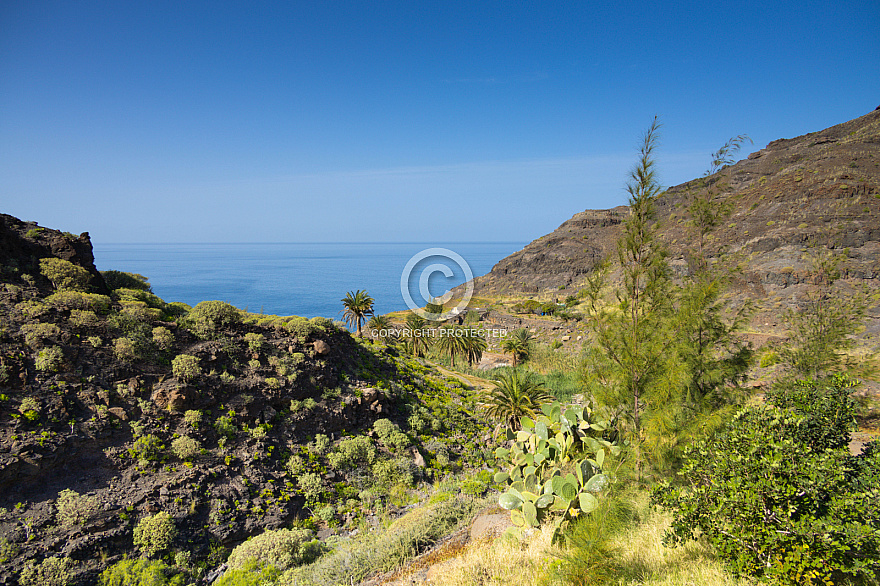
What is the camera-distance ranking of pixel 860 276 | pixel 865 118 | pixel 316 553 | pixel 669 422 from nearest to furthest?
pixel 669 422 → pixel 316 553 → pixel 860 276 → pixel 865 118

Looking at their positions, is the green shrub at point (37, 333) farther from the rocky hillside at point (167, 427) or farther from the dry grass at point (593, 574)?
the dry grass at point (593, 574)

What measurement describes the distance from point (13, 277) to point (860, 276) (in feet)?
160

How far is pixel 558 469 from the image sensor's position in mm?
7191

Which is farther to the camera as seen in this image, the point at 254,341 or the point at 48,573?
the point at 254,341

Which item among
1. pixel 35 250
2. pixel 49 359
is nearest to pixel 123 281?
pixel 35 250

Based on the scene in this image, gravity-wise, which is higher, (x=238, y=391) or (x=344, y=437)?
(x=238, y=391)

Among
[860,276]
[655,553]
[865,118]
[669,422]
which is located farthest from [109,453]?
[865,118]

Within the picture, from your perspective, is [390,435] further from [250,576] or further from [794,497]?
[794,497]

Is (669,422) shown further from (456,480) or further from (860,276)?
(860,276)

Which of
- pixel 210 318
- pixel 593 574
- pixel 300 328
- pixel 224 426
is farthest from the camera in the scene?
pixel 300 328

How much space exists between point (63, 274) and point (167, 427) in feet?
19.1

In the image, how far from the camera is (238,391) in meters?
12.1

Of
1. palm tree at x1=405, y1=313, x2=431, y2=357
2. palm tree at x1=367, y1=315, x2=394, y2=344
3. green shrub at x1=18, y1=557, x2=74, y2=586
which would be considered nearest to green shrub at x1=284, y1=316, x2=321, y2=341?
green shrub at x1=18, y1=557, x2=74, y2=586

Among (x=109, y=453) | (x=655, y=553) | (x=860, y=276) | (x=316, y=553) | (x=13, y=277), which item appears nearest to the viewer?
(x=655, y=553)
